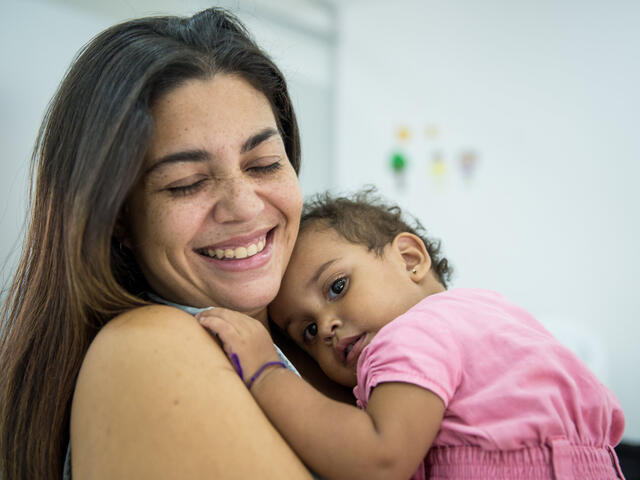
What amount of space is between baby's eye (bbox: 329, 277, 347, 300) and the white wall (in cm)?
285

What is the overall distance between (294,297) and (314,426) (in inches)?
18.8

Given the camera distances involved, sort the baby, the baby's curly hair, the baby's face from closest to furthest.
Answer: the baby < the baby's face < the baby's curly hair

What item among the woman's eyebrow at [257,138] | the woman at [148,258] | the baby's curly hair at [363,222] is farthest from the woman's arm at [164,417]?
the baby's curly hair at [363,222]

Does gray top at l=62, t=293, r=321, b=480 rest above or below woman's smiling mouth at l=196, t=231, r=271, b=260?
below

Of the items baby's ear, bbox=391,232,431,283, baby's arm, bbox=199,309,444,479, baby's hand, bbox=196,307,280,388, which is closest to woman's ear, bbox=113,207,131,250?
baby's hand, bbox=196,307,280,388

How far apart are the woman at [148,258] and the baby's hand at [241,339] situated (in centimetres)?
6

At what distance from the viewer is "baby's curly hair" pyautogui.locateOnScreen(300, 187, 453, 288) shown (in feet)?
5.01

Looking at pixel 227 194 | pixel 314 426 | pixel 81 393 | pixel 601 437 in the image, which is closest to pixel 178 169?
pixel 227 194

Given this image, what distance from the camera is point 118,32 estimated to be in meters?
1.19

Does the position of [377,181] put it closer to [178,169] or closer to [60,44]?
[60,44]

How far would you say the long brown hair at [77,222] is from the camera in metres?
1.04

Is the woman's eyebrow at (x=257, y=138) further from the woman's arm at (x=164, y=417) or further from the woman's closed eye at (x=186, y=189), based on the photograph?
the woman's arm at (x=164, y=417)

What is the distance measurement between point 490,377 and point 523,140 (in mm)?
3886

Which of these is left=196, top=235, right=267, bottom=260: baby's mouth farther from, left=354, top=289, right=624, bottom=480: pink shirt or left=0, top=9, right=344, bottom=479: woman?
left=354, top=289, right=624, bottom=480: pink shirt
